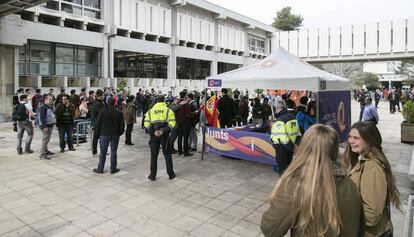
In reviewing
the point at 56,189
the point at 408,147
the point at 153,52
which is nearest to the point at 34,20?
the point at 153,52

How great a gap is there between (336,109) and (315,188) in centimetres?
780

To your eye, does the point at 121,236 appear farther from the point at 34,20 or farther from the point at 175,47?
the point at 175,47

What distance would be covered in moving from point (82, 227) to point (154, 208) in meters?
1.21

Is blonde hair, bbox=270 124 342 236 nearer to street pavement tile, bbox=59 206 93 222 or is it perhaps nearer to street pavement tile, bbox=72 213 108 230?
street pavement tile, bbox=72 213 108 230

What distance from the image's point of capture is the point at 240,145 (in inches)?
335

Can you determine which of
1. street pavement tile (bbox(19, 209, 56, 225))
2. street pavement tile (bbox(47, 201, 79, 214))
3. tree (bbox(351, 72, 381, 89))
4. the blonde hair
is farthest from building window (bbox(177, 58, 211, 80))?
tree (bbox(351, 72, 381, 89))

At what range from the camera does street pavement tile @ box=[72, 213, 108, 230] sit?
4812 millimetres

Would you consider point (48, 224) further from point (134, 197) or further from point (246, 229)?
point (246, 229)

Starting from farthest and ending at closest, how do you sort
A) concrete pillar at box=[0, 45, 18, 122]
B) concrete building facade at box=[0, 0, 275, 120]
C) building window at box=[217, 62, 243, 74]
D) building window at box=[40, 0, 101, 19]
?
building window at box=[217, 62, 243, 74], building window at box=[40, 0, 101, 19], concrete building facade at box=[0, 0, 275, 120], concrete pillar at box=[0, 45, 18, 122]

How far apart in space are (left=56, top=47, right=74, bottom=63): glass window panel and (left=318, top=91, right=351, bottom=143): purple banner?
735 inches

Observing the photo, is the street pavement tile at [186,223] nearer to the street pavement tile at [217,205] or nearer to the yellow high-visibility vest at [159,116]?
the street pavement tile at [217,205]

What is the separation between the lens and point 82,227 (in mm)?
4777

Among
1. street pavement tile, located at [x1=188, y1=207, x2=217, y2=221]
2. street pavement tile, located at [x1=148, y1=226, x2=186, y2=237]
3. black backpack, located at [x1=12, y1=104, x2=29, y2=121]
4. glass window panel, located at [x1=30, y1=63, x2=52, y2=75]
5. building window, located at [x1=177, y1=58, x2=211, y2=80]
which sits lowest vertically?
street pavement tile, located at [x1=148, y1=226, x2=186, y2=237]

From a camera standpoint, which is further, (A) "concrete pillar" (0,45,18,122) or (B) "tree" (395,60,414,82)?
(B) "tree" (395,60,414,82)
